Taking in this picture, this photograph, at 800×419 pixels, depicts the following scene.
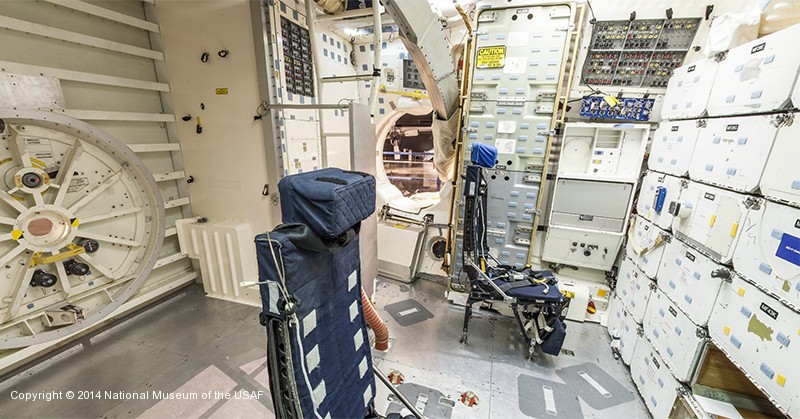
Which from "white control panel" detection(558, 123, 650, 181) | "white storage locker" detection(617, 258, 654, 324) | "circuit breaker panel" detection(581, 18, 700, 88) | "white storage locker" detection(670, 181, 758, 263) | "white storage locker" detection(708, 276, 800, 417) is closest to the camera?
"white storage locker" detection(708, 276, 800, 417)

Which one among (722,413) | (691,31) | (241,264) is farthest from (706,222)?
(241,264)

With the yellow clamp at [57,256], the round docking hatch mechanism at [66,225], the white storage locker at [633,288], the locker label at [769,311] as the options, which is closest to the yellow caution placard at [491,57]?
the white storage locker at [633,288]

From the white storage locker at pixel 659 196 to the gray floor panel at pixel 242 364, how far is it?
1.50 metres

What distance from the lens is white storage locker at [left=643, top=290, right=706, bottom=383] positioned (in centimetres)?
191

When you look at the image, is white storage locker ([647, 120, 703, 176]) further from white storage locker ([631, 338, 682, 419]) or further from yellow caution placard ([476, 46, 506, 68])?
yellow caution placard ([476, 46, 506, 68])

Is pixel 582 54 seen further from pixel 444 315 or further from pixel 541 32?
pixel 444 315

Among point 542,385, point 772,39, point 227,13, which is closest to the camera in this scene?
point 772,39

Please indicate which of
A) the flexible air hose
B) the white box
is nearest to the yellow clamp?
the flexible air hose

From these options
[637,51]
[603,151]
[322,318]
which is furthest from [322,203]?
[637,51]

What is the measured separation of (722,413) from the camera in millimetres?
1746

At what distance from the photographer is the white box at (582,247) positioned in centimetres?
330

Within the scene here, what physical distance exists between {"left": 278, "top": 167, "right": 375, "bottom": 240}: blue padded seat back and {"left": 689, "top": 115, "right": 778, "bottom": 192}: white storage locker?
7.57 ft

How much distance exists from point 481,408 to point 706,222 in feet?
7.12

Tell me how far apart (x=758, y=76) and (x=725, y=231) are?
3.10 ft
